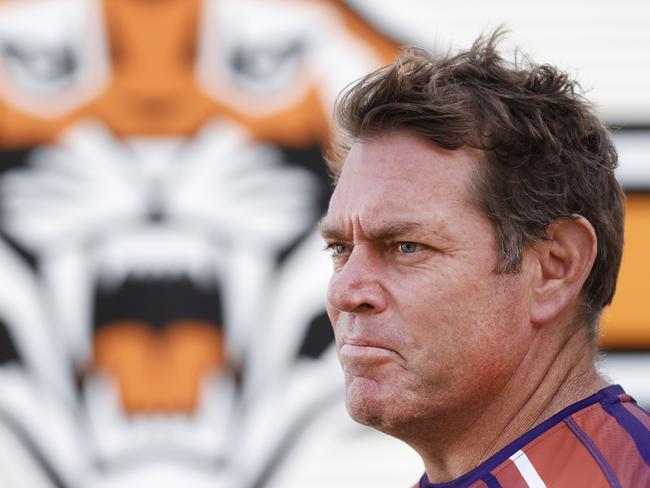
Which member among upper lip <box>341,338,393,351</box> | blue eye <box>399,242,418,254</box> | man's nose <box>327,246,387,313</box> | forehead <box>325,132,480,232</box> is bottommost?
upper lip <box>341,338,393,351</box>

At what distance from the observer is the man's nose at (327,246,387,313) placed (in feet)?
5.73

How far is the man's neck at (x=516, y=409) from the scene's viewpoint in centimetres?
180

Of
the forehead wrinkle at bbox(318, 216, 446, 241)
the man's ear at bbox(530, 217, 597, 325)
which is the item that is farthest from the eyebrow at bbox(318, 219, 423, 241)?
the man's ear at bbox(530, 217, 597, 325)

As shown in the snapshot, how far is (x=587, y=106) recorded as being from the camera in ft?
6.28

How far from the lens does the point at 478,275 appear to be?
68.9 inches

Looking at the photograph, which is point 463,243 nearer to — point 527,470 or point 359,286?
point 359,286

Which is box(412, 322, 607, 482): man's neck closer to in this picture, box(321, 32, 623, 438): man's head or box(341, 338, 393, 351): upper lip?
box(321, 32, 623, 438): man's head

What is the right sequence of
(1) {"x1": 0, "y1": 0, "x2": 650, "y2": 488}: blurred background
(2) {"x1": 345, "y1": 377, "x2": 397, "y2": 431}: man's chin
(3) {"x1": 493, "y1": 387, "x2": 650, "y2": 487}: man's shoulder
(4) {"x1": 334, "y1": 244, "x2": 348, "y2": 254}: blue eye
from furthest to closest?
(1) {"x1": 0, "y1": 0, "x2": 650, "y2": 488}: blurred background, (4) {"x1": 334, "y1": 244, "x2": 348, "y2": 254}: blue eye, (2) {"x1": 345, "y1": 377, "x2": 397, "y2": 431}: man's chin, (3) {"x1": 493, "y1": 387, "x2": 650, "y2": 487}: man's shoulder

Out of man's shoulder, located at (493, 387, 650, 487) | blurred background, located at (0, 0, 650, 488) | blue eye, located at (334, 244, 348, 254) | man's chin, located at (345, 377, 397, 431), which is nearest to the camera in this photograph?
man's shoulder, located at (493, 387, 650, 487)

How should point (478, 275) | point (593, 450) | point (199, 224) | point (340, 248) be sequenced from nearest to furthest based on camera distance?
1. point (593, 450)
2. point (478, 275)
3. point (340, 248)
4. point (199, 224)

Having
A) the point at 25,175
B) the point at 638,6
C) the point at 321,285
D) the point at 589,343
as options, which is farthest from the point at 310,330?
the point at 589,343

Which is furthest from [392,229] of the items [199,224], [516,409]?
[199,224]

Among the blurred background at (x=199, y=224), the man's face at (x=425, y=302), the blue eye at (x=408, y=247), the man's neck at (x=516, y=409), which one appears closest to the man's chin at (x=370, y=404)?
the man's face at (x=425, y=302)

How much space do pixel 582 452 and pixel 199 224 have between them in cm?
278
